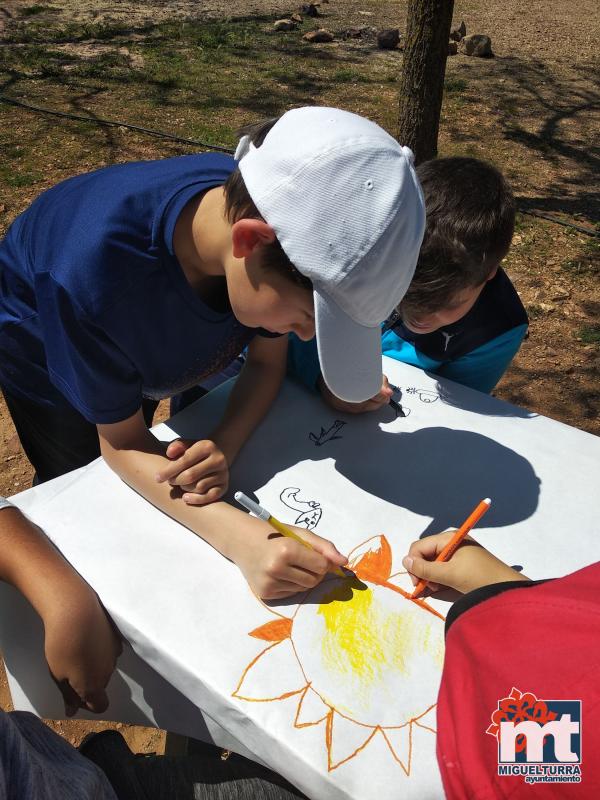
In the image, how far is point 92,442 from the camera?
1.43m

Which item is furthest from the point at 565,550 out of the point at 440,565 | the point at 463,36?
→ the point at 463,36

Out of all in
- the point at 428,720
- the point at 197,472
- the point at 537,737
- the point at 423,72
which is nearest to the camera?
the point at 537,737

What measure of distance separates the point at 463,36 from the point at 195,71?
248cm

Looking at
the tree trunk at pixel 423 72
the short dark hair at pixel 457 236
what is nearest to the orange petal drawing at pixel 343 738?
the short dark hair at pixel 457 236

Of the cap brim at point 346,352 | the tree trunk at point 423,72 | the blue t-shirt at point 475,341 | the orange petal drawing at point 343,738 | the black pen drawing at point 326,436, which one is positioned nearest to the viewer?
the orange petal drawing at point 343,738

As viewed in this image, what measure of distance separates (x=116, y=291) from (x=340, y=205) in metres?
0.37

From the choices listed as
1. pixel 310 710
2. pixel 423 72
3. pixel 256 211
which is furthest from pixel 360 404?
pixel 423 72

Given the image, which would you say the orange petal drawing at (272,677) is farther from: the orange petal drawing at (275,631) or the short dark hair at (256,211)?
the short dark hair at (256,211)

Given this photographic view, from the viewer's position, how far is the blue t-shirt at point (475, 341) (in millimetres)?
1423

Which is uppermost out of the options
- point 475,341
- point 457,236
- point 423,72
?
point 423,72

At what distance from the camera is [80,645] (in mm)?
918

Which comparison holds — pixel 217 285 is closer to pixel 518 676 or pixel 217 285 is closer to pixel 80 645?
pixel 80 645

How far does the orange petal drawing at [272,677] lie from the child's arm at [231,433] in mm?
260

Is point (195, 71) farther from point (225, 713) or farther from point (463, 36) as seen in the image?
point (225, 713)
